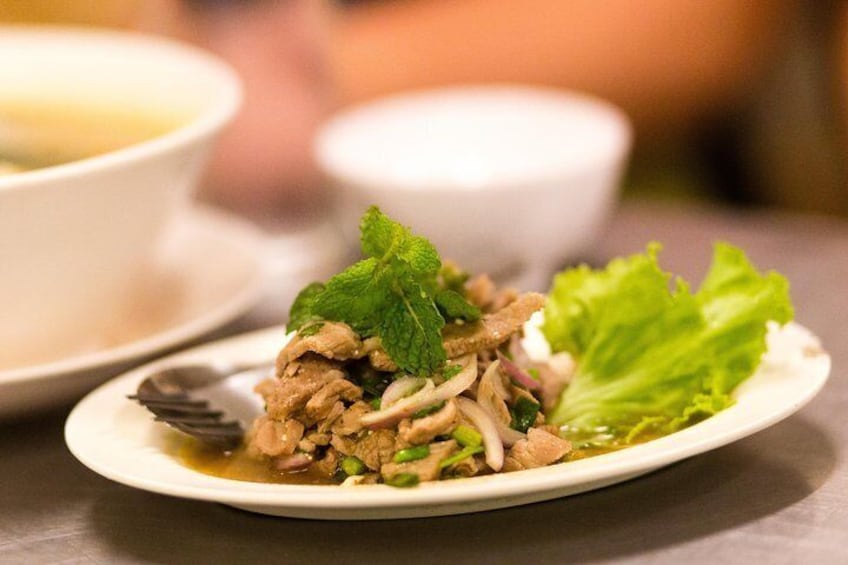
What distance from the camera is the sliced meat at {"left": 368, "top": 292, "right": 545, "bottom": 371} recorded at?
1.63 metres

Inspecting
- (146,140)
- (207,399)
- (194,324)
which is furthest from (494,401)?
(146,140)

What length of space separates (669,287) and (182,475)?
2.84 feet

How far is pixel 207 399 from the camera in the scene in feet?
6.18

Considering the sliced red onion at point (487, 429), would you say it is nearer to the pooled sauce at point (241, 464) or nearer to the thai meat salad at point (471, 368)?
the thai meat salad at point (471, 368)

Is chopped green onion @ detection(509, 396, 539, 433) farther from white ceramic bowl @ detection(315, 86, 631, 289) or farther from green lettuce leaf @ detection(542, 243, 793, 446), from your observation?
white ceramic bowl @ detection(315, 86, 631, 289)

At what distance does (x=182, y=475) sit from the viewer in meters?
1.55

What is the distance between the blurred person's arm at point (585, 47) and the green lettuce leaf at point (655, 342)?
287 cm

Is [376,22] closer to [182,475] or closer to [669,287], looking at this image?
[669,287]

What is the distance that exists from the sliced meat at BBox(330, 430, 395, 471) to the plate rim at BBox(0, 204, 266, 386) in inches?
23.5

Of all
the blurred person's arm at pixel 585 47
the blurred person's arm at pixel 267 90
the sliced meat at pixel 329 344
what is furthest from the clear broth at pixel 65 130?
the blurred person's arm at pixel 585 47

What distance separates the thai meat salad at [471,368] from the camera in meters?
1.56

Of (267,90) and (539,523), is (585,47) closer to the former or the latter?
(267,90)

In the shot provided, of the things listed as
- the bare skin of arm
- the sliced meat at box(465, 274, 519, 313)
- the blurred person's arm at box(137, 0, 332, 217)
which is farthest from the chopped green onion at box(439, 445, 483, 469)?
the bare skin of arm

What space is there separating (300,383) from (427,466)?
238mm
